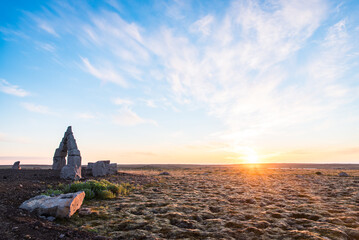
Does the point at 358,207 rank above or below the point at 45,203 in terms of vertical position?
below

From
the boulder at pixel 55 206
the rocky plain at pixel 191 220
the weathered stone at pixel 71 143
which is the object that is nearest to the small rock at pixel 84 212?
the rocky plain at pixel 191 220

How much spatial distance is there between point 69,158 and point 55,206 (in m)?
12.3

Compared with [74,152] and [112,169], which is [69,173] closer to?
[74,152]

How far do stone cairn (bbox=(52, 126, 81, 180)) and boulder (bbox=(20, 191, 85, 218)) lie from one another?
26.3 feet

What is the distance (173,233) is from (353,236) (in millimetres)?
4358

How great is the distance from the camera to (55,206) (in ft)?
20.4

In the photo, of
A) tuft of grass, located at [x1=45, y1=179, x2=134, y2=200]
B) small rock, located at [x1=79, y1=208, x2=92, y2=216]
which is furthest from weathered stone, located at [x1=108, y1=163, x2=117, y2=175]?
small rock, located at [x1=79, y1=208, x2=92, y2=216]

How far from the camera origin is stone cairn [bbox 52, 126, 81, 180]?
14438 millimetres

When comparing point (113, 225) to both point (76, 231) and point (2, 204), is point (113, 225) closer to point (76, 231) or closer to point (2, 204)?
point (76, 231)

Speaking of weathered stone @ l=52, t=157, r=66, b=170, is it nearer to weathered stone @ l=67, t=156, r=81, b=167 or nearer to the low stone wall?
the low stone wall

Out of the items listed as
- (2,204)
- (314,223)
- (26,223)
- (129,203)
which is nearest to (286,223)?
(314,223)

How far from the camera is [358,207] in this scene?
7836mm

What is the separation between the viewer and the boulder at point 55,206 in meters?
6.15

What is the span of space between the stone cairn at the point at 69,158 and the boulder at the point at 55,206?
8.01m
